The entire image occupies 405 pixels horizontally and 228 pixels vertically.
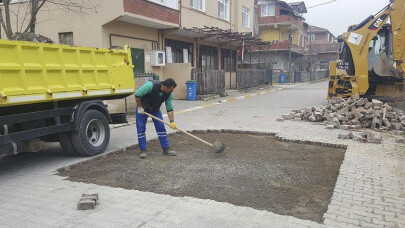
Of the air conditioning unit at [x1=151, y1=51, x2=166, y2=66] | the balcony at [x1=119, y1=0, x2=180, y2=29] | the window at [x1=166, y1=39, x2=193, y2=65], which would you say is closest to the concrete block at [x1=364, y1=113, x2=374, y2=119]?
the balcony at [x1=119, y1=0, x2=180, y2=29]

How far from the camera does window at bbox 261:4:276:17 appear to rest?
42.6 metres

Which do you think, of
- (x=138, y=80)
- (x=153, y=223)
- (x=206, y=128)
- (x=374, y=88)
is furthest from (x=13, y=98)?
(x=374, y=88)

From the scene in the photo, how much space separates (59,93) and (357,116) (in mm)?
7726

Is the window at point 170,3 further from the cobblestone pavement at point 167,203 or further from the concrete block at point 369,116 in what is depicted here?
the cobblestone pavement at point 167,203

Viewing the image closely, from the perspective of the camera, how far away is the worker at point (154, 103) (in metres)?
6.24

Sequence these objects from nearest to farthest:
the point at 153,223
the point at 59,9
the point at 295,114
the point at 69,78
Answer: the point at 153,223, the point at 69,78, the point at 295,114, the point at 59,9

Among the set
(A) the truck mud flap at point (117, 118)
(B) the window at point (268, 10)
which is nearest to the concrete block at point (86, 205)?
(A) the truck mud flap at point (117, 118)

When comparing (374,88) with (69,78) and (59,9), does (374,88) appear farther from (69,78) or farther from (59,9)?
(59,9)

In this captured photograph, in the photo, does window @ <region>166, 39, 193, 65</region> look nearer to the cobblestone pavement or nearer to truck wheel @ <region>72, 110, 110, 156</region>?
truck wheel @ <region>72, 110, 110, 156</region>

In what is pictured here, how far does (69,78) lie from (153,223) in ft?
11.5

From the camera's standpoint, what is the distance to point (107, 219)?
12.3 ft

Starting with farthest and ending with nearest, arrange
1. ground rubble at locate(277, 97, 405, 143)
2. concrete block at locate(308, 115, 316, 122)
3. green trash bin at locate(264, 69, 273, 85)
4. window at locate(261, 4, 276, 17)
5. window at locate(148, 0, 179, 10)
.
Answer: window at locate(261, 4, 276, 17), green trash bin at locate(264, 69, 273, 85), window at locate(148, 0, 179, 10), concrete block at locate(308, 115, 316, 122), ground rubble at locate(277, 97, 405, 143)

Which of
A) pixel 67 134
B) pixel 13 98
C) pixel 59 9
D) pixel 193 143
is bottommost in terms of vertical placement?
pixel 193 143

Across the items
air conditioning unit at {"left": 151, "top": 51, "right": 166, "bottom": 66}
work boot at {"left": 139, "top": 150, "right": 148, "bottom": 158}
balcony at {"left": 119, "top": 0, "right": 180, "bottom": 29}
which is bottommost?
work boot at {"left": 139, "top": 150, "right": 148, "bottom": 158}
